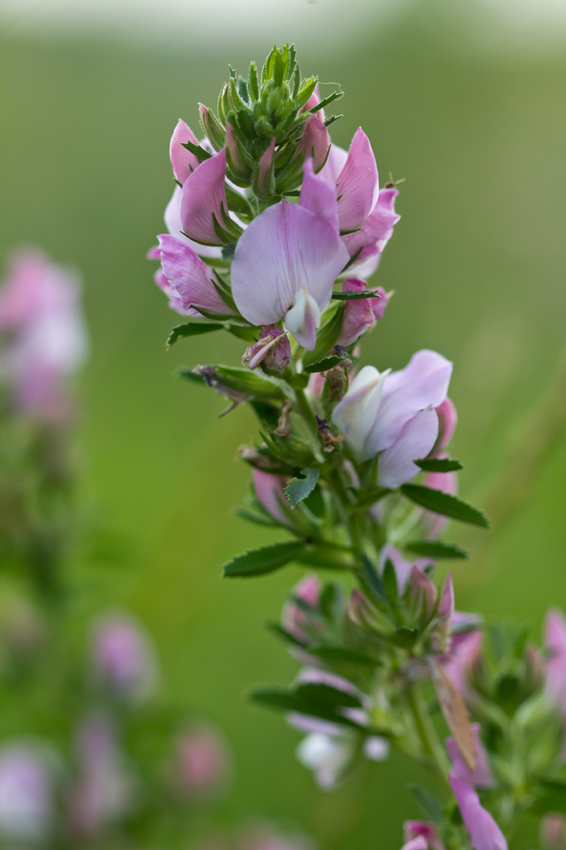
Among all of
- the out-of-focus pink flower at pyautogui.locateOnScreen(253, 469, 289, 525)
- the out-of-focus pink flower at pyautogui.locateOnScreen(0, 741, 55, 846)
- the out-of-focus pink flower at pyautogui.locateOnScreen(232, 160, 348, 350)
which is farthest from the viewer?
the out-of-focus pink flower at pyautogui.locateOnScreen(0, 741, 55, 846)

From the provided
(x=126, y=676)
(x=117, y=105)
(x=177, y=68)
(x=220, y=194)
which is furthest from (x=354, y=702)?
(x=117, y=105)

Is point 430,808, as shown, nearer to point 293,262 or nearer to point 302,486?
point 302,486

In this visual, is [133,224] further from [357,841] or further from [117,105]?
[357,841]

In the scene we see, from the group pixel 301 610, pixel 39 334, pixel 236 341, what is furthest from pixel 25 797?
pixel 236 341

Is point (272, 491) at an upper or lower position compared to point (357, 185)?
lower

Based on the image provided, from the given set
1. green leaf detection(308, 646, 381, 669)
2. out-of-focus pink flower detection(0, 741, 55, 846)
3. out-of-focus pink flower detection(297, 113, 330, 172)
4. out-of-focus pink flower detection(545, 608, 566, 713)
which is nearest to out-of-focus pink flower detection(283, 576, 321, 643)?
green leaf detection(308, 646, 381, 669)

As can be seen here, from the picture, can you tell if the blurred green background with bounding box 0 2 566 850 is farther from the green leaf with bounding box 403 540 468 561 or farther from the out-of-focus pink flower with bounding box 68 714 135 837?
the green leaf with bounding box 403 540 468 561

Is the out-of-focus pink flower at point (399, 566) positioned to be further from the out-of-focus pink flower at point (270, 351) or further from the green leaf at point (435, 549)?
the out-of-focus pink flower at point (270, 351)
